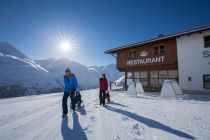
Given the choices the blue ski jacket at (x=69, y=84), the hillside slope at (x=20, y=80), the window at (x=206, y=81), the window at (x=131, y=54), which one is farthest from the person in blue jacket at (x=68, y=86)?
the hillside slope at (x=20, y=80)

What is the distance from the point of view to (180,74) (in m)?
16.5

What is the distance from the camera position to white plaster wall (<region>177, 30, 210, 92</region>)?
15.2m

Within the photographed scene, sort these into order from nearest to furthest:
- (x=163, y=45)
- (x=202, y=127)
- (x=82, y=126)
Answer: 1. (x=202, y=127)
2. (x=82, y=126)
3. (x=163, y=45)

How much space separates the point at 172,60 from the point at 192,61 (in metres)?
1.97

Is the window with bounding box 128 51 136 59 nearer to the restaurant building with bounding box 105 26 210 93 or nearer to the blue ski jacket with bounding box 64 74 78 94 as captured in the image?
the restaurant building with bounding box 105 26 210 93

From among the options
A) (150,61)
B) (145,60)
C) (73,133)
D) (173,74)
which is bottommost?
(73,133)

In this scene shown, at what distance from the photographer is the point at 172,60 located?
17.2 meters

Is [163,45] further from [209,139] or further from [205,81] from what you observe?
[209,139]

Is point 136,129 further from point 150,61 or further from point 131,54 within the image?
point 131,54

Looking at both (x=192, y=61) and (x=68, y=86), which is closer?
(x=68, y=86)

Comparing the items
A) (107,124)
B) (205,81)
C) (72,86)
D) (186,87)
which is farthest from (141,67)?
(107,124)

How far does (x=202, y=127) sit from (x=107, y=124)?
2435mm

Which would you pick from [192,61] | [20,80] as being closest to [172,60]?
[192,61]

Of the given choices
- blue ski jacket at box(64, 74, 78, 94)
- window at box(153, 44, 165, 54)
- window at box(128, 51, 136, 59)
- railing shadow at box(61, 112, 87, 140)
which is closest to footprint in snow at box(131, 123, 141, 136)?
railing shadow at box(61, 112, 87, 140)
